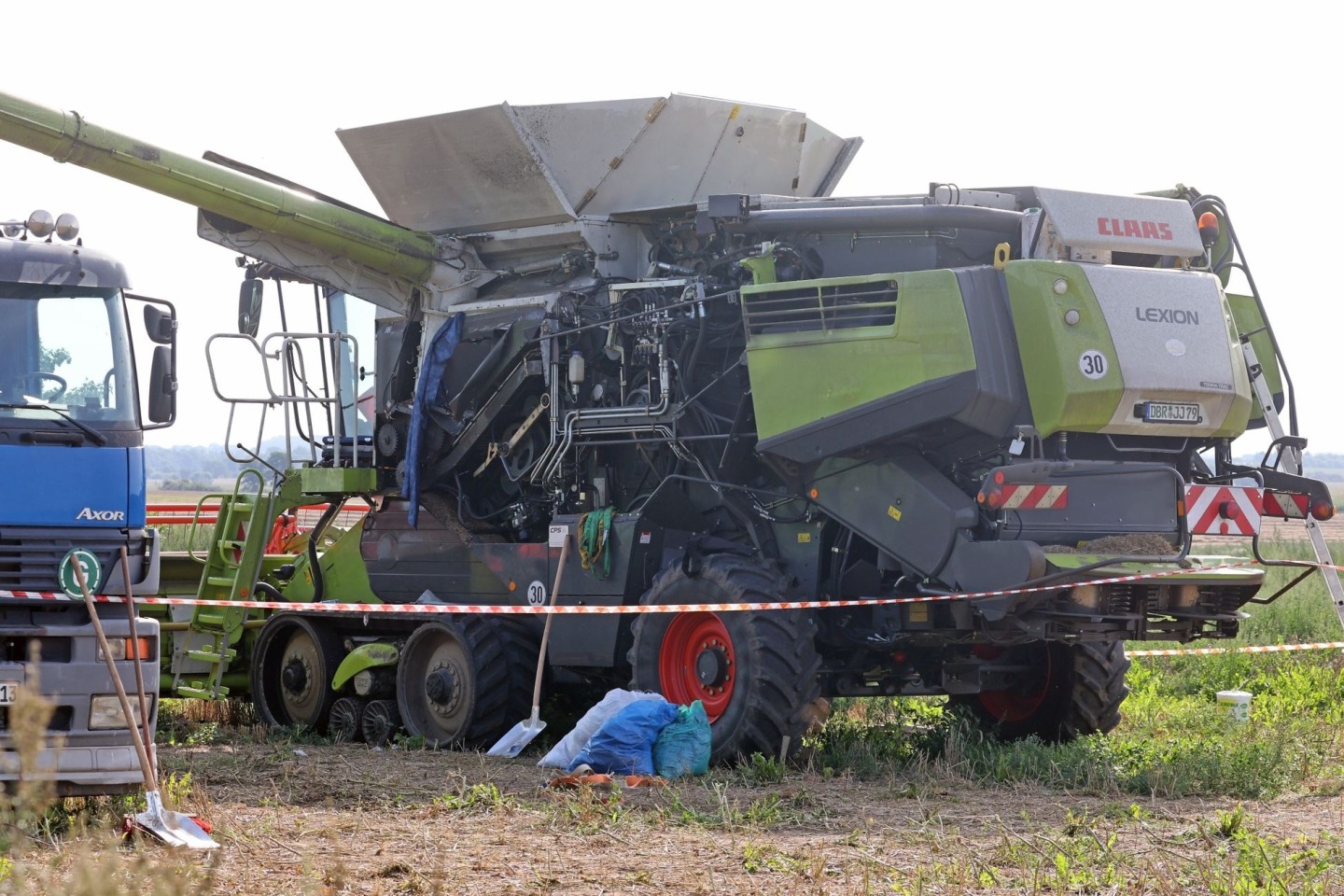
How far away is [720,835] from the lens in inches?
279

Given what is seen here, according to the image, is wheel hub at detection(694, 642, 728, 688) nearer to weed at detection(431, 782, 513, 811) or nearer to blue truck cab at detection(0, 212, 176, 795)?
weed at detection(431, 782, 513, 811)

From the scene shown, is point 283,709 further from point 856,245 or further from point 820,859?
point 820,859

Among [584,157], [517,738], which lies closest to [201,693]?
[517,738]

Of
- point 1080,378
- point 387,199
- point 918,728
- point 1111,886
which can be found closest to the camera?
point 1111,886

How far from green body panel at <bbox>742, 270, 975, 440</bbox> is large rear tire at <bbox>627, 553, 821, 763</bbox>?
3.10 feet

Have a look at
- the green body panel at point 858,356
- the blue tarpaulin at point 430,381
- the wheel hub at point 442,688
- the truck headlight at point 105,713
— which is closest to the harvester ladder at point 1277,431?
the green body panel at point 858,356

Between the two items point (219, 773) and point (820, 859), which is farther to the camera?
point (219, 773)

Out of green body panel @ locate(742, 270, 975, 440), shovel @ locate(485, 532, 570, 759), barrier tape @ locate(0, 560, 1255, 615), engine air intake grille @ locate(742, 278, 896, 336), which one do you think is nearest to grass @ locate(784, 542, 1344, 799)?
barrier tape @ locate(0, 560, 1255, 615)

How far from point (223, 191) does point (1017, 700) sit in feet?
21.4

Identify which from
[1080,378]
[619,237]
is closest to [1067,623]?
[1080,378]

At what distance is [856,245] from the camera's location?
9859 millimetres

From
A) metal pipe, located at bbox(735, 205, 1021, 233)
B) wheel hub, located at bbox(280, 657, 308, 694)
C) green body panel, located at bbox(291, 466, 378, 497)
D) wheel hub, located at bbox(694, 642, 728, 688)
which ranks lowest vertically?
wheel hub, located at bbox(280, 657, 308, 694)

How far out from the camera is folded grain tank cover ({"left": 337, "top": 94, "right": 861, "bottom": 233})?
11195mm

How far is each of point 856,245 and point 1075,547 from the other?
229cm
